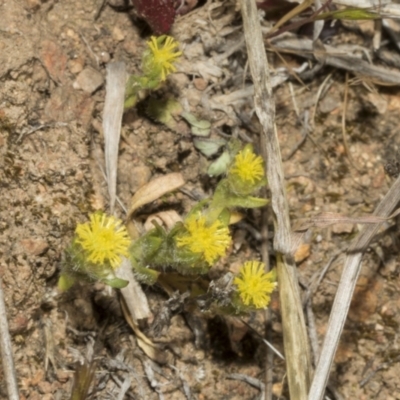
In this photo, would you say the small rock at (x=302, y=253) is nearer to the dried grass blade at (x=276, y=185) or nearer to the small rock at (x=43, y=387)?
the dried grass blade at (x=276, y=185)

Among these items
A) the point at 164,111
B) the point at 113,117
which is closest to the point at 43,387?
the point at 113,117

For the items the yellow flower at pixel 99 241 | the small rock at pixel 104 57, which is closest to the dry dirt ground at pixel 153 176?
the small rock at pixel 104 57

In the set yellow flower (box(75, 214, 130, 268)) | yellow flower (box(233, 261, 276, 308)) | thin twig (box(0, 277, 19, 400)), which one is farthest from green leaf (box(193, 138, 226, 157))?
thin twig (box(0, 277, 19, 400))

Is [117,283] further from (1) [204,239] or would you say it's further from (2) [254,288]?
(2) [254,288]

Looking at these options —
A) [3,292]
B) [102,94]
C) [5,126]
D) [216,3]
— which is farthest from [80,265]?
[216,3]

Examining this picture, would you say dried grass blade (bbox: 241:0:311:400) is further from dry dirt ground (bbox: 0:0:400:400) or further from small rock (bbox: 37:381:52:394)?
small rock (bbox: 37:381:52:394)

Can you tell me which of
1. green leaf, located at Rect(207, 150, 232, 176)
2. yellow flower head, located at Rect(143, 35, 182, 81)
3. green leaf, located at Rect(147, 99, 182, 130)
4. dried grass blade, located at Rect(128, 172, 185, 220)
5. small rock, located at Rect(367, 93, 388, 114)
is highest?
yellow flower head, located at Rect(143, 35, 182, 81)

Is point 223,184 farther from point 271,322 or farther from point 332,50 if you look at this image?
point 332,50
